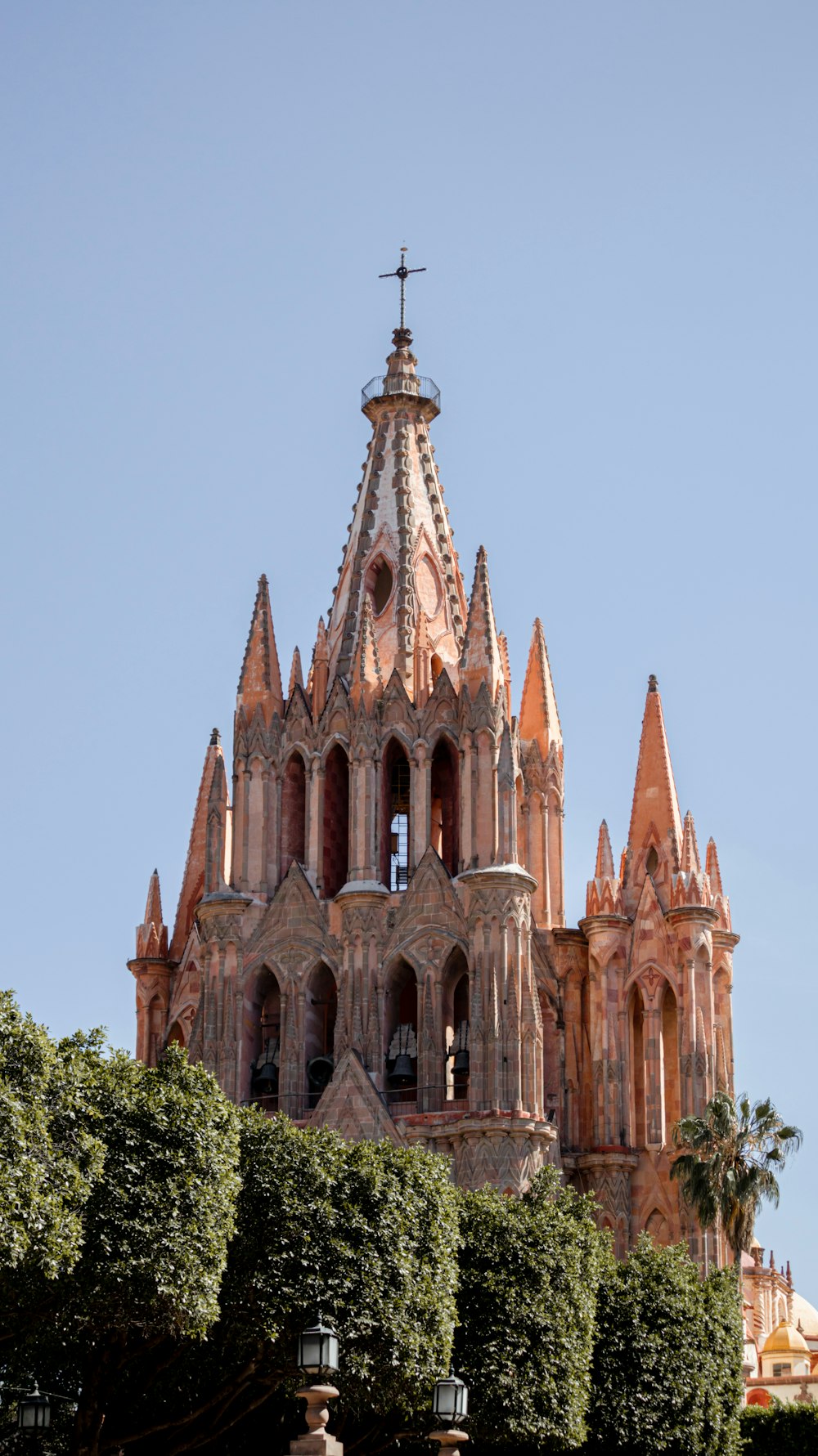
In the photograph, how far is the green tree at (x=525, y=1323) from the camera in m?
44.5

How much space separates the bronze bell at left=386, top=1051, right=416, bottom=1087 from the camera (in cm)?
6031

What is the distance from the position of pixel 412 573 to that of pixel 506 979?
1223 centimetres

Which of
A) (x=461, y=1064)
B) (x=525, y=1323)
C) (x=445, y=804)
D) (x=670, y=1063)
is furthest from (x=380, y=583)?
(x=525, y=1323)

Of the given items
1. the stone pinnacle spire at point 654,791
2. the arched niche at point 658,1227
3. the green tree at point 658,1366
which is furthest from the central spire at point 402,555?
the green tree at point 658,1366

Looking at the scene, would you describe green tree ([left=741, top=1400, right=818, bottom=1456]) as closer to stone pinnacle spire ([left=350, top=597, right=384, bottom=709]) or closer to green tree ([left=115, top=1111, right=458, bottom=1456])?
green tree ([left=115, top=1111, right=458, bottom=1456])

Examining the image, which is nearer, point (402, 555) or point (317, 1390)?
point (317, 1390)

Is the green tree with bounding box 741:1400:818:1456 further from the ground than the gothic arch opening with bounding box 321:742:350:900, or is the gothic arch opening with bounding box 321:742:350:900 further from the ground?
the gothic arch opening with bounding box 321:742:350:900

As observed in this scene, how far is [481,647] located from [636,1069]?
36.6 feet

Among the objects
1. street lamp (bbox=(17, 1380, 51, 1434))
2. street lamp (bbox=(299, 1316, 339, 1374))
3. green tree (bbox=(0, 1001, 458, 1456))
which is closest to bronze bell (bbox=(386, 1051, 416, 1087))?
green tree (bbox=(0, 1001, 458, 1456))

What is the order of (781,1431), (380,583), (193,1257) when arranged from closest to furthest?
1. (193,1257)
2. (781,1431)
3. (380,583)

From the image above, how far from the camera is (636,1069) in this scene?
208ft

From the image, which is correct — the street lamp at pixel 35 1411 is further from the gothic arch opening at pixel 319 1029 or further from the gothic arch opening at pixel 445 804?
the gothic arch opening at pixel 445 804

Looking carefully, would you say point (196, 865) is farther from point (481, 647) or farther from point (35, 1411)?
point (35, 1411)

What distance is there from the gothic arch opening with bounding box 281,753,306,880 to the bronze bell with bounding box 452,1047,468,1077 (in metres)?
7.05
